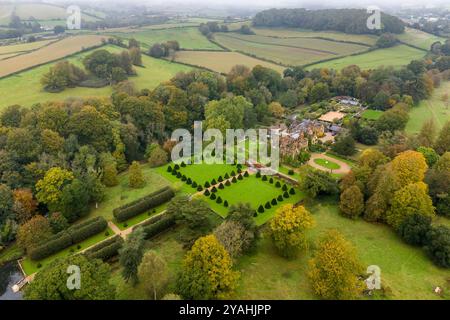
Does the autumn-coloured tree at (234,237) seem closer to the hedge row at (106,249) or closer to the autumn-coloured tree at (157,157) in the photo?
the hedge row at (106,249)

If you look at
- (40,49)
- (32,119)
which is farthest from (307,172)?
(40,49)

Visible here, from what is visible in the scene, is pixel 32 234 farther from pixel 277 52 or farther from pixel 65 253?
pixel 277 52

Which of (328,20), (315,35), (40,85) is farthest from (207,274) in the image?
(328,20)

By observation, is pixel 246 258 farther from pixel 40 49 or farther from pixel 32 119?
pixel 40 49

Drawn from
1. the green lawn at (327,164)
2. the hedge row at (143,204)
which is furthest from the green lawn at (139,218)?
the green lawn at (327,164)

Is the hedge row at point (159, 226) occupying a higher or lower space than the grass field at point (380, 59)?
lower

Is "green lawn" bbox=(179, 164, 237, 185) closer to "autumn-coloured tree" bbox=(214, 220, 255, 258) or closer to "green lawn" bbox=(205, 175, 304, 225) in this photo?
"green lawn" bbox=(205, 175, 304, 225)

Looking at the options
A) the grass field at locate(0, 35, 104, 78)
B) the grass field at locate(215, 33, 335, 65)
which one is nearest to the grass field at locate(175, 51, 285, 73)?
the grass field at locate(215, 33, 335, 65)
